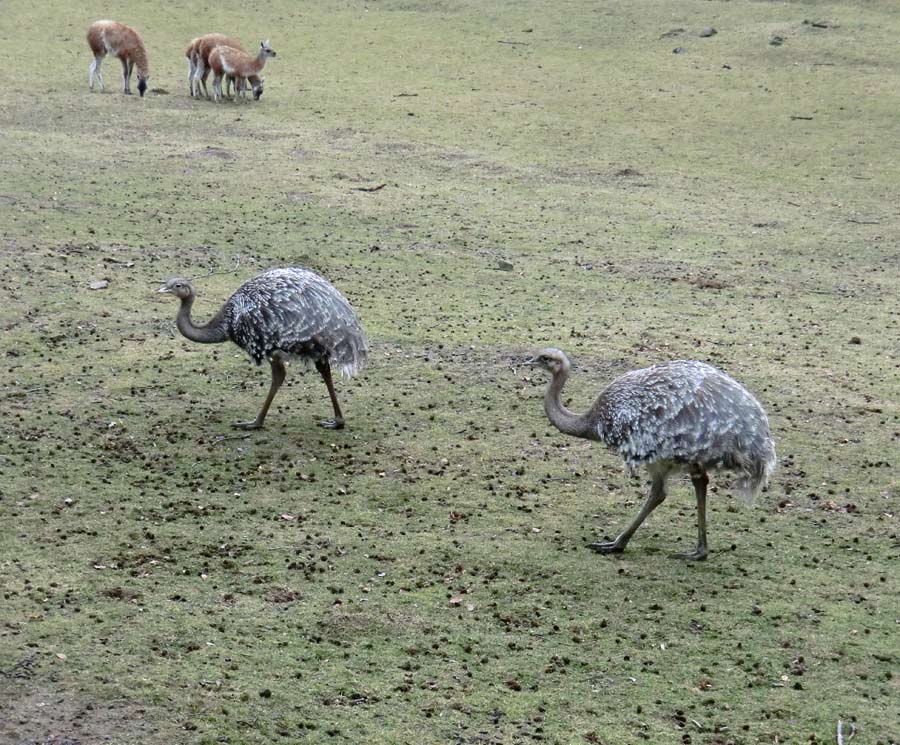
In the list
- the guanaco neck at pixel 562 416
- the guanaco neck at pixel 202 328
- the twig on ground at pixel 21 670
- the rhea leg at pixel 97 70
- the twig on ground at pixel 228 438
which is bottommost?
the twig on ground at pixel 21 670

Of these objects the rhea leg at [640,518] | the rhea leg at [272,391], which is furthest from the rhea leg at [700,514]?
the rhea leg at [272,391]

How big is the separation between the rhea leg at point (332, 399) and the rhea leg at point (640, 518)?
2.66m

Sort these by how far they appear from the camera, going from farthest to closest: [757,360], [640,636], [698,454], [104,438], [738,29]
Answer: [738,29], [757,360], [104,438], [698,454], [640,636]

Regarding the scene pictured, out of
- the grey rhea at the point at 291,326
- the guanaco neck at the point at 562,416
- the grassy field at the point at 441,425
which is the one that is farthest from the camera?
the grey rhea at the point at 291,326

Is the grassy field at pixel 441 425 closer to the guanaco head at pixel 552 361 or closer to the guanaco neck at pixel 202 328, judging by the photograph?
the guanaco neck at pixel 202 328

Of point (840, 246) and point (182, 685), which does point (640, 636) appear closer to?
point (182, 685)

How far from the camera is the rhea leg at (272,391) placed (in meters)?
10.2

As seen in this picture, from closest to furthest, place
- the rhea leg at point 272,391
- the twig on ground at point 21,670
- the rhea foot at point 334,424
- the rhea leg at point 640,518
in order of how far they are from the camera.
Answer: the twig on ground at point 21,670
the rhea leg at point 640,518
the rhea leg at point 272,391
the rhea foot at point 334,424

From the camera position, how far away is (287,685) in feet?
22.0

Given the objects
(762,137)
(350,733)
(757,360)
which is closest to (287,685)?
(350,733)

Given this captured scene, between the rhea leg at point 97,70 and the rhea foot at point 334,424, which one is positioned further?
the rhea leg at point 97,70

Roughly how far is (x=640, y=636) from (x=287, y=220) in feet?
33.0

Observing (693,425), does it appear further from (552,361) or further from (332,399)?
(332,399)

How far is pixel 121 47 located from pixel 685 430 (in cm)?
1794
